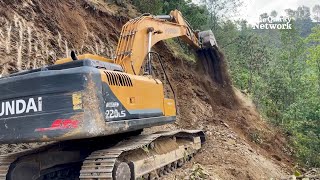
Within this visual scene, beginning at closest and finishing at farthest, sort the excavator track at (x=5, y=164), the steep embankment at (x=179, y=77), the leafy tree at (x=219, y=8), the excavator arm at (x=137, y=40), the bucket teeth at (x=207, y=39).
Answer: the excavator track at (x=5, y=164) → the excavator arm at (x=137, y=40) → the steep embankment at (x=179, y=77) → the bucket teeth at (x=207, y=39) → the leafy tree at (x=219, y=8)

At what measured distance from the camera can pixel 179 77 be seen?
521 inches

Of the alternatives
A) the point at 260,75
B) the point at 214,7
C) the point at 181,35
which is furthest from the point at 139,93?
the point at 214,7

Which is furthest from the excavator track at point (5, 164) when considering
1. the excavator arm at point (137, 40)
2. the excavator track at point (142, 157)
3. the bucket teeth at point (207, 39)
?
the bucket teeth at point (207, 39)

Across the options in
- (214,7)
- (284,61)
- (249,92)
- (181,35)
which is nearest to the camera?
(181,35)

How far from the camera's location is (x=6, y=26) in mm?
9297

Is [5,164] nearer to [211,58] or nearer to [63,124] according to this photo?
[63,124]

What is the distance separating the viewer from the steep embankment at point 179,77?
8695 millimetres

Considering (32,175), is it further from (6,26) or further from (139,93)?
(6,26)

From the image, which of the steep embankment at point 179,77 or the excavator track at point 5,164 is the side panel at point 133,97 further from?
the excavator track at point 5,164

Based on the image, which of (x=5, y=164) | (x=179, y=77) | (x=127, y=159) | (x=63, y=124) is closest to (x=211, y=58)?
(x=179, y=77)

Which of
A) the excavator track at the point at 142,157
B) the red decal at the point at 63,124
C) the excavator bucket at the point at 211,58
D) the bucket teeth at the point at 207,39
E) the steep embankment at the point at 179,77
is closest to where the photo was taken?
the red decal at the point at 63,124

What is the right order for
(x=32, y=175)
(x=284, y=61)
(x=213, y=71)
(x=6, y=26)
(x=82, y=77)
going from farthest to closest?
(x=284, y=61) < (x=213, y=71) < (x=6, y=26) < (x=32, y=175) < (x=82, y=77)

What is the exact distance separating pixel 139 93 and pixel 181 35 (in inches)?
170

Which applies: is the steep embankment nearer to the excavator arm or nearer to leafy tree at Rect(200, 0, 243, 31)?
the excavator arm
